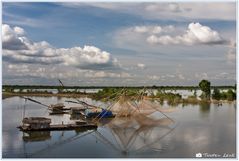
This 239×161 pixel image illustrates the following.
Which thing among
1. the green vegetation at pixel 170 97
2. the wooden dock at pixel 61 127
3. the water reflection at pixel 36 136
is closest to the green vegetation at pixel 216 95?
the green vegetation at pixel 170 97

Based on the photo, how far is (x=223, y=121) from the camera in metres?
6.43

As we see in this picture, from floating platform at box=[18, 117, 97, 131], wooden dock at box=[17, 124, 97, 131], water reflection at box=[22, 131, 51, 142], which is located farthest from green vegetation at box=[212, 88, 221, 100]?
water reflection at box=[22, 131, 51, 142]

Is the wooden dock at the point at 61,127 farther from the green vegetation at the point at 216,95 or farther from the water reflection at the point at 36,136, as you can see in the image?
the green vegetation at the point at 216,95

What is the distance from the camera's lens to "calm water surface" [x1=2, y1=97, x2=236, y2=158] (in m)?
4.26

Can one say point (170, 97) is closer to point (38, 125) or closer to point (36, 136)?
point (38, 125)

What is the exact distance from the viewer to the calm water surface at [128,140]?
4.26 metres

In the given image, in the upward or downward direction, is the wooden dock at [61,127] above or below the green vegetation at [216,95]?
below

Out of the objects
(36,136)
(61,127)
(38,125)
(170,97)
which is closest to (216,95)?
(170,97)

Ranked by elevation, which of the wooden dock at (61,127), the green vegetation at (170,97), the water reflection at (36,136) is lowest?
the water reflection at (36,136)

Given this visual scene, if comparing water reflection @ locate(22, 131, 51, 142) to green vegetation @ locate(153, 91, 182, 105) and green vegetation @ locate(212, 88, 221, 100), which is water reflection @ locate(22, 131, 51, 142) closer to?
green vegetation @ locate(153, 91, 182, 105)

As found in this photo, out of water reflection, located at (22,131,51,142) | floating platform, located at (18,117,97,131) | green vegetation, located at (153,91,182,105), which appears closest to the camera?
water reflection, located at (22,131,51,142)

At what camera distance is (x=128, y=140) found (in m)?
4.94

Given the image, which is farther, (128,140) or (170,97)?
(170,97)

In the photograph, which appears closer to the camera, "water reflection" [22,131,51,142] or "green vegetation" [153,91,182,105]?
"water reflection" [22,131,51,142]
